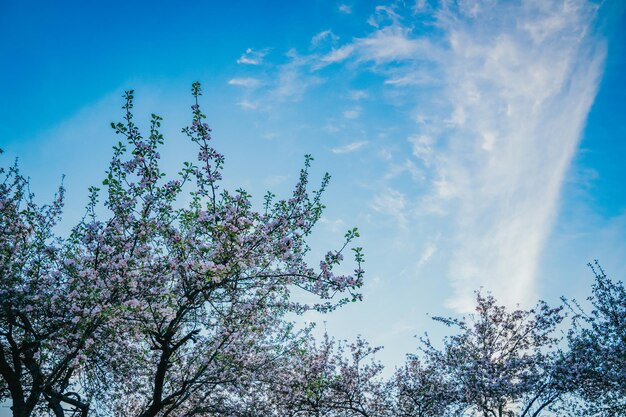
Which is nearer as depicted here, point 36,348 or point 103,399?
point 36,348

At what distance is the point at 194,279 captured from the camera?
10.1 meters

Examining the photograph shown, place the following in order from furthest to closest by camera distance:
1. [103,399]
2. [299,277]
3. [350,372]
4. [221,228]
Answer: [350,372] → [103,399] → [299,277] → [221,228]

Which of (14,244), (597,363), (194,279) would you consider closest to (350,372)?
(597,363)

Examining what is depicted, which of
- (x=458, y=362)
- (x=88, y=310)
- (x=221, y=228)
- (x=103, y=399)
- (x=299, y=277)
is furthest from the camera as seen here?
(x=458, y=362)

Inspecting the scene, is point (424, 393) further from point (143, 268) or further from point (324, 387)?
point (143, 268)

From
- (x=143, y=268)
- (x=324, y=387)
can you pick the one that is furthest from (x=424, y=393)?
(x=143, y=268)

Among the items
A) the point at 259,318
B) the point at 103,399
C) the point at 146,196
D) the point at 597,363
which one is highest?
the point at 146,196

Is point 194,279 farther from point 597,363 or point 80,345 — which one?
point 597,363

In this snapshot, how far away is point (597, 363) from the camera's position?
15539 millimetres

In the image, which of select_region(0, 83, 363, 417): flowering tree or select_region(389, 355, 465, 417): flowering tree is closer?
select_region(0, 83, 363, 417): flowering tree

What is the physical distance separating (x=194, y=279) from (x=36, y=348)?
250 inches

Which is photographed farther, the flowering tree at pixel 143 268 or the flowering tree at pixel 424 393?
the flowering tree at pixel 424 393

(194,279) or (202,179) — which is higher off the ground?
(202,179)

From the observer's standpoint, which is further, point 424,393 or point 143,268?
point 424,393
